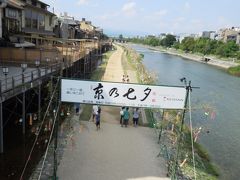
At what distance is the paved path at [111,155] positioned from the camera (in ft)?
44.0

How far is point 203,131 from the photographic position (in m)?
23.0

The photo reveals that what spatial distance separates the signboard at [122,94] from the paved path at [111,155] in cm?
329

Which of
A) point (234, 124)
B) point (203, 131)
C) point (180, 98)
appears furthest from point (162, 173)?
point (234, 124)

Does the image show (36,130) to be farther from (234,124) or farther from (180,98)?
(234,124)

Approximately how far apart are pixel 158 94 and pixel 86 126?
26.9 feet

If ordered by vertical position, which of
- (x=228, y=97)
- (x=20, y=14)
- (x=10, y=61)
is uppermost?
(x=20, y=14)

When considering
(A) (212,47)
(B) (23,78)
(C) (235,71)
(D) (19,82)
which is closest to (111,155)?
(B) (23,78)

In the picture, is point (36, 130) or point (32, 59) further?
point (32, 59)

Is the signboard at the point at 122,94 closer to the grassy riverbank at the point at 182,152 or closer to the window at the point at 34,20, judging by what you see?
the grassy riverbank at the point at 182,152

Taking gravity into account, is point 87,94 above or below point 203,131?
above

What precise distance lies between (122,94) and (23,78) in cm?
631

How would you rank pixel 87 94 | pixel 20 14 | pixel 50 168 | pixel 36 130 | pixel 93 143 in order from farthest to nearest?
pixel 20 14 < pixel 36 130 < pixel 93 143 < pixel 50 168 < pixel 87 94

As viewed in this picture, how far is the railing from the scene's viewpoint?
48.4 ft

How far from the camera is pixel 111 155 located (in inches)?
599
